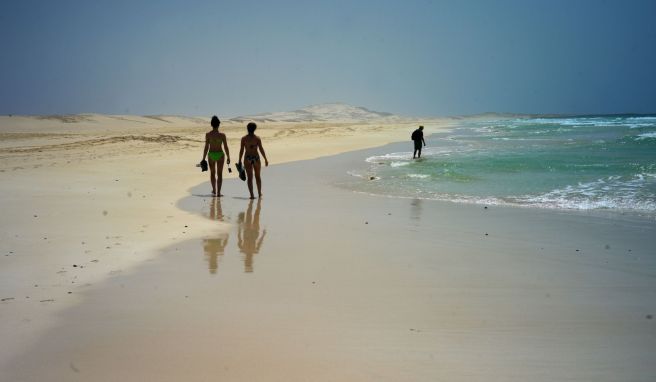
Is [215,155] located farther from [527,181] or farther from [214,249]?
[527,181]

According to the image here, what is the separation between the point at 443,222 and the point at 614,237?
235 cm

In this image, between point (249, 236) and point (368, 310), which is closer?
point (368, 310)

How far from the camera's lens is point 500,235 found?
7492 millimetres

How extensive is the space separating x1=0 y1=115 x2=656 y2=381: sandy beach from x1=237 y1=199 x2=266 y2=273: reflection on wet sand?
29mm

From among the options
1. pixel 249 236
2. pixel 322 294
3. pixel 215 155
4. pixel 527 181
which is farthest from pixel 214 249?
pixel 527 181

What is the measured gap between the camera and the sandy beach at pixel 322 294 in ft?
11.3

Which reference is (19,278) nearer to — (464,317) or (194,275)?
(194,275)

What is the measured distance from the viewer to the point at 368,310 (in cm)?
436

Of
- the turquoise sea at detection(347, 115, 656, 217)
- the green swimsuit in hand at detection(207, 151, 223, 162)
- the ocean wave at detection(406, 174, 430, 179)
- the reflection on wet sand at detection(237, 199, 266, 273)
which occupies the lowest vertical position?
the ocean wave at detection(406, 174, 430, 179)

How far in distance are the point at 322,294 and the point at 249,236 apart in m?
2.74

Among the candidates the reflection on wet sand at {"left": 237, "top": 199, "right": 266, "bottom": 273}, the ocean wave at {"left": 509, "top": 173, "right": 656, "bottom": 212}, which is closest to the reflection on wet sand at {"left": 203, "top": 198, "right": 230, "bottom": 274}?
the reflection on wet sand at {"left": 237, "top": 199, "right": 266, "bottom": 273}

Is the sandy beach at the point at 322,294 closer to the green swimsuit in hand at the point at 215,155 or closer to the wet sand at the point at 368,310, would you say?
the wet sand at the point at 368,310

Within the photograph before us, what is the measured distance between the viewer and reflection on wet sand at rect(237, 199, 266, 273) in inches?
240

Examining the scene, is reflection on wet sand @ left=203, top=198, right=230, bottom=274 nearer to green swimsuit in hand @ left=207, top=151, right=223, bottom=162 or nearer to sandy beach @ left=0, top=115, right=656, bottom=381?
sandy beach @ left=0, top=115, right=656, bottom=381
